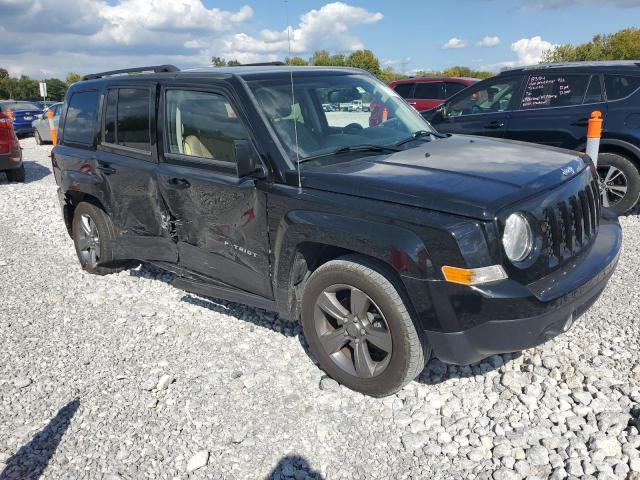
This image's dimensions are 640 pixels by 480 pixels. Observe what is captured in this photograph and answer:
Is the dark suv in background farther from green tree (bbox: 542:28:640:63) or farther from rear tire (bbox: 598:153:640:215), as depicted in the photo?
green tree (bbox: 542:28:640:63)

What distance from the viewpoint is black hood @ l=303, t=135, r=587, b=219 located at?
2715 mm

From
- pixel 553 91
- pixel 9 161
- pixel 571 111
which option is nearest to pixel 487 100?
pixel 553 91

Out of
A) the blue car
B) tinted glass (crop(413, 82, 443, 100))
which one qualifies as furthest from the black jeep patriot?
the blue car

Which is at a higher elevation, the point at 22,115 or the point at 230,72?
the point at 230,72

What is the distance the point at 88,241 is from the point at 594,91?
20.1 feet

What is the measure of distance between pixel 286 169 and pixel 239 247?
2.31ft

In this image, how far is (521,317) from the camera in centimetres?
265

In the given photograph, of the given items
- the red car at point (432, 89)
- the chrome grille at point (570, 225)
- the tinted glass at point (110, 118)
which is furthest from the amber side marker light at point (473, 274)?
the red car at point (432, 89)

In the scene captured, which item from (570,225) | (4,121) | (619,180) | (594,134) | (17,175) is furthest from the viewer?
(17,175)

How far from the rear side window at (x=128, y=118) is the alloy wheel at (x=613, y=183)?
17.2 feet

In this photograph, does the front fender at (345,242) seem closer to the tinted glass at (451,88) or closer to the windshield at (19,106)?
the tinted glass at (451,88)

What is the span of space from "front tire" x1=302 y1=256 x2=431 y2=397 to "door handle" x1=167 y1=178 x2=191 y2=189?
1.31 meters

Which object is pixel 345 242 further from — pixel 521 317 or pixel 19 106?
pixel 19 106

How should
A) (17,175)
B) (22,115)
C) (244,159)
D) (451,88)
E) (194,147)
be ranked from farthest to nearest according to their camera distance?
1. (22,115)
2. (451,88)
3. (17,175)
4. (194,147)
5. (244,159)
